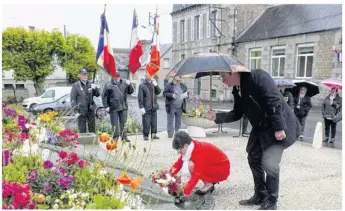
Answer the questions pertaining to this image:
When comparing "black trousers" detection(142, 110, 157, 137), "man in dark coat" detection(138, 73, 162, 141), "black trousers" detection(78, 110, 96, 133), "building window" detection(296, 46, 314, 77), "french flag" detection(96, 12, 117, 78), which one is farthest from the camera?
"building window" detection(296, 46, 314, 77)

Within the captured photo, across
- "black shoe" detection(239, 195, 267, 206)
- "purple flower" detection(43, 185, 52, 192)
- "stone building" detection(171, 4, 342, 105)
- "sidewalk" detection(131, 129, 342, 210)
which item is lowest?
"sidewalk" detection(131, 129, 342, 210)

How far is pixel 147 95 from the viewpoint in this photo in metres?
7.62

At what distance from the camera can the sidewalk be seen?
13.0 feet

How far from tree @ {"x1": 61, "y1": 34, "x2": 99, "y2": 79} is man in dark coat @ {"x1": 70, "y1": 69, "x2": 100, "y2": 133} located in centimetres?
1897

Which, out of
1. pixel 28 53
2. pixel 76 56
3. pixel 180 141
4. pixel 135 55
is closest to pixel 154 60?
pixel 135 55

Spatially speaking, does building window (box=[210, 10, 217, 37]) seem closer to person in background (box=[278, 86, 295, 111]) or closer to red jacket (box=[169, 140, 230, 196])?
person in background (box=[278, 86, 295, 111])

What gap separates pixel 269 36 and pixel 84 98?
16.7 m

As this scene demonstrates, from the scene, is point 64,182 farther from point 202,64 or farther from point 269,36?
point 269,36

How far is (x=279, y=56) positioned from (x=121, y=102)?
52.5 feet

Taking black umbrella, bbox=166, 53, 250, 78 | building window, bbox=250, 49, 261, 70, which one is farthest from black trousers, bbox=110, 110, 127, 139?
building window, bbox=250, 49, 261, 70

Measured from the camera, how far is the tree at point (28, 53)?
75.9 feet

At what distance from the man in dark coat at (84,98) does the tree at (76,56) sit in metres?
19.0

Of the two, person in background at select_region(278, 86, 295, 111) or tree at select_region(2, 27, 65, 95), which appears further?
tree at select_region(2, 27, 65, 95)

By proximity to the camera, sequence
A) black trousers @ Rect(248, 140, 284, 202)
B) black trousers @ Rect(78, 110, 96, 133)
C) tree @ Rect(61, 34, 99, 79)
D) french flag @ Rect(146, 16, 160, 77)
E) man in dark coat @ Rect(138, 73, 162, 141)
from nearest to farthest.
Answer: black trousers @ Rect(248, 140, 284, 202) → french flag @ Rect(146, 16, 160, 77) → black trousers @ Rect(78, 110, 96, 133) → man in dark coat @ Rect(138, 73, 162, 141) → tree @ Rect(61, 34, 99, 79)
